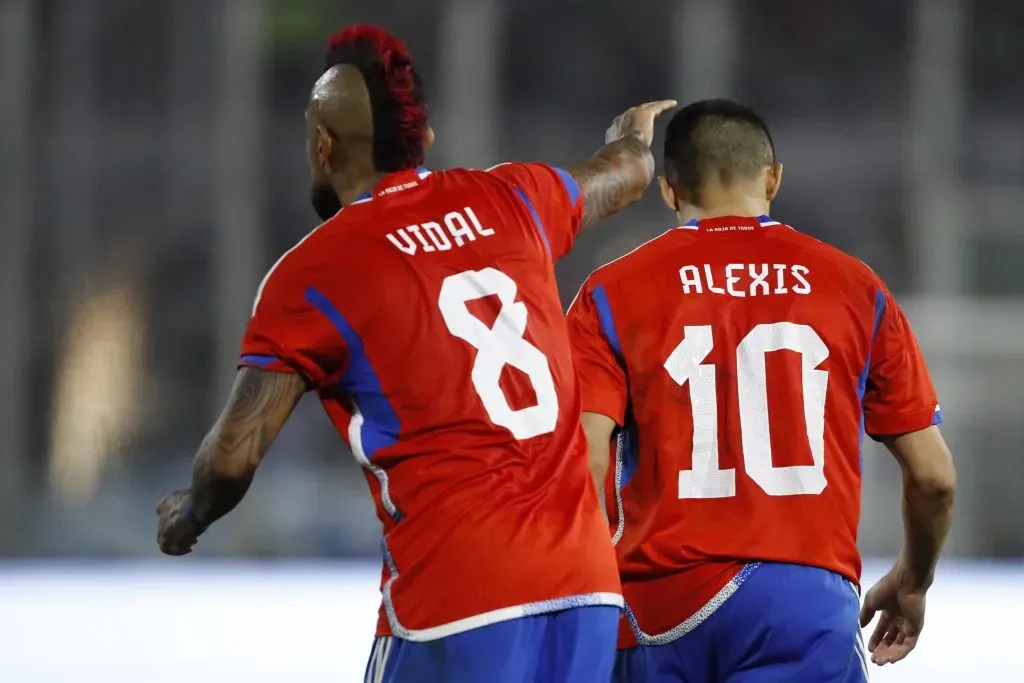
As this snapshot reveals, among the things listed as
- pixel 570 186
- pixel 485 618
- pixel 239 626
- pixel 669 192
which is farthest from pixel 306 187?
pixel 485 618

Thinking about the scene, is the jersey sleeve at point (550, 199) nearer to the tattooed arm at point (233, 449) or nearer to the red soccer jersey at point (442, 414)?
the red soccer jersey at point (442, 414)

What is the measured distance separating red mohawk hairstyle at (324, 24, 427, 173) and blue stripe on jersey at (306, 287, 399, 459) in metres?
0.37

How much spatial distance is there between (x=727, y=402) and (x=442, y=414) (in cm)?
66

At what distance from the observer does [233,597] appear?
7734 millimetres

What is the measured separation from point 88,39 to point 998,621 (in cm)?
820

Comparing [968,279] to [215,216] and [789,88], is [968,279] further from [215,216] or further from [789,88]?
[215,216]

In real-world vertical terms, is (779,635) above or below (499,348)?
below

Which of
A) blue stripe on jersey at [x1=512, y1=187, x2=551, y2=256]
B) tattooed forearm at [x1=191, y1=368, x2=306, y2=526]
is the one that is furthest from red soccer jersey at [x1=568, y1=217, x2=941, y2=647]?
tattooed forearm at [x1=191, y1=368, x2=306, y2=526]

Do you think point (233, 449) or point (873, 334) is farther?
point (873, 334)

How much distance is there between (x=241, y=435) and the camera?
2.55 metres

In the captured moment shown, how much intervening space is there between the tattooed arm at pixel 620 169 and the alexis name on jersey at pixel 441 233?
0.40 metres

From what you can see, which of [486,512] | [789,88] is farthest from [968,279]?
[486,512]

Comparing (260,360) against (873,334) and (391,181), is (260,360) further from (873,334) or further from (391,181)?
(873,334)

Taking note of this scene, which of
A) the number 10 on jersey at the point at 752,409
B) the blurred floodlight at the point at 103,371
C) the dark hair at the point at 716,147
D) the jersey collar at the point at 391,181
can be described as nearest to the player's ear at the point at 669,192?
the dark hair at the point at 716,147
